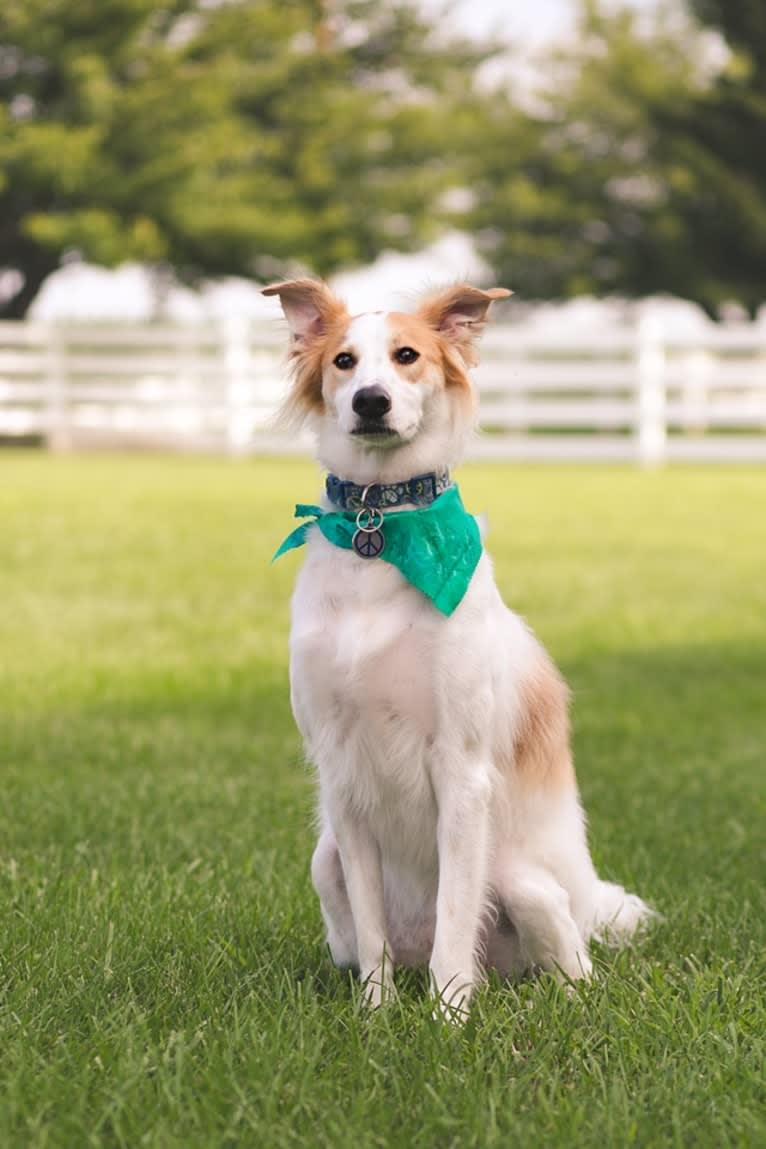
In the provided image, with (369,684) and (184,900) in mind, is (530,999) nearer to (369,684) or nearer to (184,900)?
(369,684)

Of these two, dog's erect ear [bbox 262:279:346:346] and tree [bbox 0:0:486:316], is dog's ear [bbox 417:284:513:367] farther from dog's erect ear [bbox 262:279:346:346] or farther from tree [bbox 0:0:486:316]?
tree [bbox 0:0:486:316]

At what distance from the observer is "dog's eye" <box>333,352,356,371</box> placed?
3.71 m

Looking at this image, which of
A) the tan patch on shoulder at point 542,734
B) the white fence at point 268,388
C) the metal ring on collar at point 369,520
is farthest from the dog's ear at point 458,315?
the white fence at point 268,388

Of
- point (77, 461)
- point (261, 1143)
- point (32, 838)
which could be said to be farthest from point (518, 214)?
point (261, 1143)

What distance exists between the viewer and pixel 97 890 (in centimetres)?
463

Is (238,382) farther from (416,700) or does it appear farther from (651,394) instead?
(416,700)

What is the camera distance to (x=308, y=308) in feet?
12.9

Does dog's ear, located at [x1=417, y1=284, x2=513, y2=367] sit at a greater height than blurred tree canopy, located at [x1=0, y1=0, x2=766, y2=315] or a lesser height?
lesser

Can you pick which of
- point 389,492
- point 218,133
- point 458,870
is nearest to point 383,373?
point 389,492

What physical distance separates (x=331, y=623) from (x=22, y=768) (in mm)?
3493

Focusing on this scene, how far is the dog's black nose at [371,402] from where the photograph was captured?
3.56 m

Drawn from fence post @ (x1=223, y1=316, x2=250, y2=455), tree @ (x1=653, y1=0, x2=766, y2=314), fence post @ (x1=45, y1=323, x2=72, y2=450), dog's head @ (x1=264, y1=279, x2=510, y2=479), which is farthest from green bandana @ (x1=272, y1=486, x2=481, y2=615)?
tree @ (x1=653, y1=0, x2=766, y2=314)

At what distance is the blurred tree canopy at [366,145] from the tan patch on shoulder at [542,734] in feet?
80.9

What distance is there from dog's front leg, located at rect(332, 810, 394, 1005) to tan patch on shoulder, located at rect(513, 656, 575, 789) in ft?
1.33
